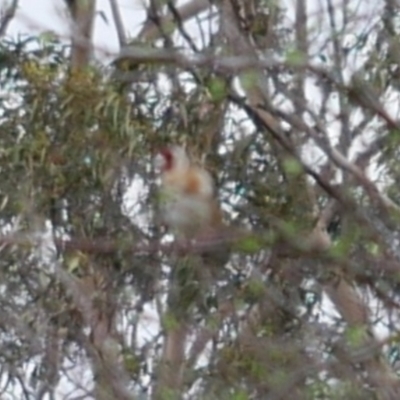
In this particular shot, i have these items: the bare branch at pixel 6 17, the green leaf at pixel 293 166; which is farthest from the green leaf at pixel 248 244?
the bare branch at pixel 6 17

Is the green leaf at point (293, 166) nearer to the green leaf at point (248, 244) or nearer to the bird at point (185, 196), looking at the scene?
the green leaf at point (248, 244)

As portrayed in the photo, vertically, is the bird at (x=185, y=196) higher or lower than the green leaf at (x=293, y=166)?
higher

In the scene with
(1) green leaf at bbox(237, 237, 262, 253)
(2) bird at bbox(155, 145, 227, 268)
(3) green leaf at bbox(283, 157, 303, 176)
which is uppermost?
(2) bird at bbox(155, 145, 227, 268)

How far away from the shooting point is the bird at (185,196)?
10.1ft

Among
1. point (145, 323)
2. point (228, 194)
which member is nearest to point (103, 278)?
point (145, 323)

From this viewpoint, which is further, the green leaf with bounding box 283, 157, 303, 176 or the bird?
the bird

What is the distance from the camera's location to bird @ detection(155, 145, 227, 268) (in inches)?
121

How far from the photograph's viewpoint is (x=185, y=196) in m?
3.38

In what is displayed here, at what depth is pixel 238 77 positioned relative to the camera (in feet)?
7.80

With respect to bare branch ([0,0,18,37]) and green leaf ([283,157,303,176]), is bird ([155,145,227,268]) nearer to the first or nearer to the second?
green leaf ([283,157,303,176])

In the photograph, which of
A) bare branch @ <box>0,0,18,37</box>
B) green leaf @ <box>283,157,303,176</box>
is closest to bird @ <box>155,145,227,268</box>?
green leaf @ <box>283,157,303,176</box>

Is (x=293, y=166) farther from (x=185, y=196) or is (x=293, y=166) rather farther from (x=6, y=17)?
(x=6, y=17)

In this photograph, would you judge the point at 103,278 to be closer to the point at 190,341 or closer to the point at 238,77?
the point at 190,341

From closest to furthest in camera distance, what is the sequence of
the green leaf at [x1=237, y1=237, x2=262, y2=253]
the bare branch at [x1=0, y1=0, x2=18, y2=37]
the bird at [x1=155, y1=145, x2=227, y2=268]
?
the green leaf at [x1=237, y1=237, x2=262, y2=253] → the bird at [x1=155, y1=145, x2=227, y2=268] → the bare branch at [x1=0, y1=0, x2=18, y2=37]
